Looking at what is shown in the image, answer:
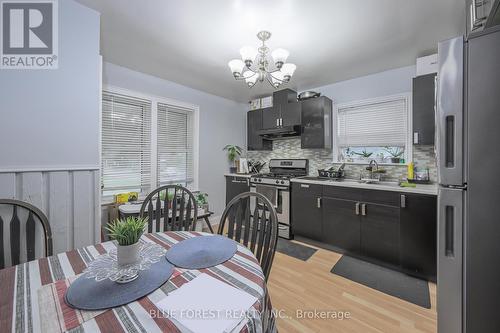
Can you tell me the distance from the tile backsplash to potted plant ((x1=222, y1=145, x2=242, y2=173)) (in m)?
0.39

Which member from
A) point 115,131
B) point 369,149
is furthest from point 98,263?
point 369,149

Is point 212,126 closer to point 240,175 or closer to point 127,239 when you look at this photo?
point 240,175

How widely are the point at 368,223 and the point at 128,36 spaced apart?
3.36 meters

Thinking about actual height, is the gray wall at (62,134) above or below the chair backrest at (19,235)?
above

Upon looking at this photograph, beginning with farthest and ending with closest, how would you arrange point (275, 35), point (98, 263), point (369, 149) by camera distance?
point (369, 149) → point (275, 35) → point (98, 263)

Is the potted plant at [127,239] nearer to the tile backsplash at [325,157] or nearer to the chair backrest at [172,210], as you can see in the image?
the chair backrest at [172,210]

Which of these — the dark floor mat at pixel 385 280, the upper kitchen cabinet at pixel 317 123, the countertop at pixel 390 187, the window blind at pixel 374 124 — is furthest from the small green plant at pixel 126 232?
the window blind at pixel 374 124

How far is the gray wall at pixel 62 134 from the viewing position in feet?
4.66

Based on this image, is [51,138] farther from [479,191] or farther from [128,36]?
[479,191]

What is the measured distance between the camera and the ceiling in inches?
65.0

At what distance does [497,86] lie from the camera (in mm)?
951

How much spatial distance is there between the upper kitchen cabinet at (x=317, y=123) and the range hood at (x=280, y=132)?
18 centimetres

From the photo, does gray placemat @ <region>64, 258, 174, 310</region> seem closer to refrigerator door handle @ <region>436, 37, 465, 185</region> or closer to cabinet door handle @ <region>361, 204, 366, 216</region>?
refrigerator door handle @ <region>436, 37, 465, 185</region>

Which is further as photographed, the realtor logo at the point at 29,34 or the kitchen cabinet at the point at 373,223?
the kitchen cabinet at the point at 373,223
